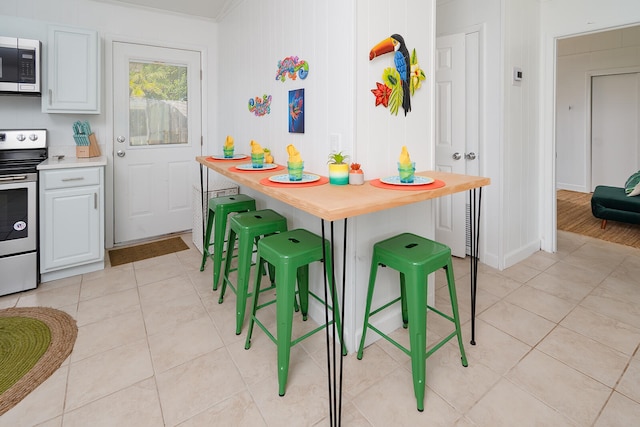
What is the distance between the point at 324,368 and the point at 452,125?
2473 millimetres

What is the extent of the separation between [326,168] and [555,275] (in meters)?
2.23

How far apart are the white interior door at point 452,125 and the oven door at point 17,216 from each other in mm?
3390

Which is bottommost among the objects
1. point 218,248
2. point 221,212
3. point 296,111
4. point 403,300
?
point 403,300

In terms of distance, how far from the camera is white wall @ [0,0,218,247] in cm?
301

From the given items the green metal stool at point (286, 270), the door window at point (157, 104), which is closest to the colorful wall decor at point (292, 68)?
the green metal stool at point (286, 270)

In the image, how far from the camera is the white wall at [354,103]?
73.6 inches

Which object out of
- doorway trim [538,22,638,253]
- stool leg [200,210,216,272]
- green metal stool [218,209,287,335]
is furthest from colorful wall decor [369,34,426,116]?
doorway trim [538,22,638,253]

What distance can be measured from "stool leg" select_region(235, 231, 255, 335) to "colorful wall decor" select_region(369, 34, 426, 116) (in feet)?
3.60

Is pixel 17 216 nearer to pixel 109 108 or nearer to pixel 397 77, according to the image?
pixel 109 108

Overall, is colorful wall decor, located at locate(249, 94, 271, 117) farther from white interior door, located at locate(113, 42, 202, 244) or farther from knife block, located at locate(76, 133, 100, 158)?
knife block, located at locate(76, 133, 100, 158)

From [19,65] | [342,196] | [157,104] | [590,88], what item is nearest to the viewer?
[342,196]

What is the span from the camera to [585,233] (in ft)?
13.2

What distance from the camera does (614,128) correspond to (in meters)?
5.78

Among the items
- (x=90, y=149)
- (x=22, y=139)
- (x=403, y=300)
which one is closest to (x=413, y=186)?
(x=403, y=300)
